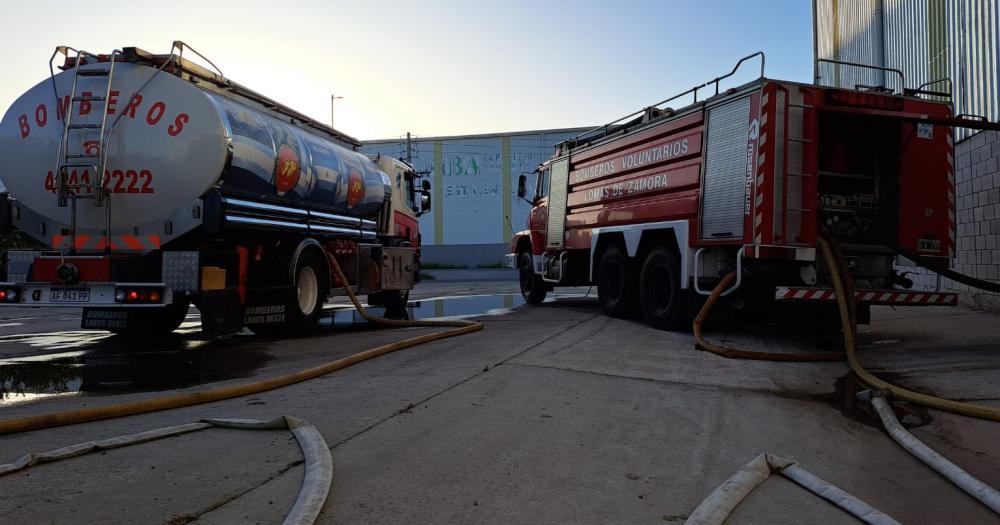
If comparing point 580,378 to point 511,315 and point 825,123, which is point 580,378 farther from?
point 511,315

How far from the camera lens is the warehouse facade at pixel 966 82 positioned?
994 centimetres

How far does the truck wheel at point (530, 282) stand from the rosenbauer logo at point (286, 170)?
6.52 metres

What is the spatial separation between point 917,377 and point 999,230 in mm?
5602

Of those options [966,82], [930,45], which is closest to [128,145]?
[966,82]

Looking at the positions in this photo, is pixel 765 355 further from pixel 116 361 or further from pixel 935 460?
pixel 116 361

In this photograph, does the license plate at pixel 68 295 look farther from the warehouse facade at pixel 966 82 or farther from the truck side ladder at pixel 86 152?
the warehouse facade at pixel 966 82

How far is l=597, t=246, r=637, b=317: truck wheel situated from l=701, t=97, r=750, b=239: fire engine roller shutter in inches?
82.7

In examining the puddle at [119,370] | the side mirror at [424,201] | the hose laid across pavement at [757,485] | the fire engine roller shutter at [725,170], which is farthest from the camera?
the side mirror at [424,201]

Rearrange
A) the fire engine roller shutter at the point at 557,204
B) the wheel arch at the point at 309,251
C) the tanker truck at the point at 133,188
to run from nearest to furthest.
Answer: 1. the tanker truck at the point at 133,188
2. the wheel arch at the point at 309,251
3. the fire engine roller shutter at the point at 557,204

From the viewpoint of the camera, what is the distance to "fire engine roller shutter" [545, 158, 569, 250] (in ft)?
42.8

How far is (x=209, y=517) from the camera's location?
9.18ft

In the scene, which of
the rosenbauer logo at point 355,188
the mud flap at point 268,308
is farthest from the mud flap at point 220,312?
the rosenbauer logo at point 355,188

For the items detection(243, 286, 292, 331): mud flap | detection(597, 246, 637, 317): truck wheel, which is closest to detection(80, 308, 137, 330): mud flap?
detection(243, 286, 292, 331): mud flap

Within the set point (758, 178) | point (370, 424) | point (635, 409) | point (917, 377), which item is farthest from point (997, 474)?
point (758, 178)
